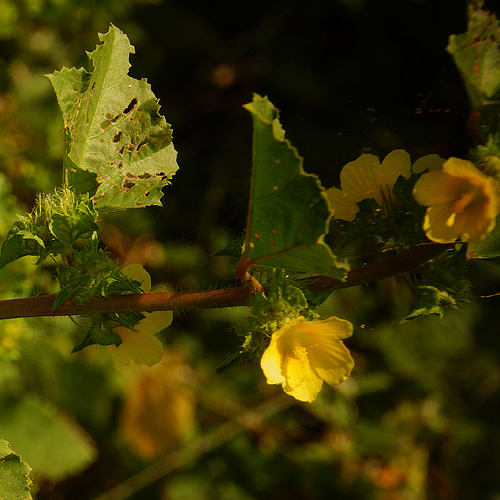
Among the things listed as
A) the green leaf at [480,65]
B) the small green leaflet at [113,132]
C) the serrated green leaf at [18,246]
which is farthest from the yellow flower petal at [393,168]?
the serrated green leaf at [18,246]

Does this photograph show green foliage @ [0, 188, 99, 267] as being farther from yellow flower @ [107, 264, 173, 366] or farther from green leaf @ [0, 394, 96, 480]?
green leaf @ [0, 394, 96, 480]

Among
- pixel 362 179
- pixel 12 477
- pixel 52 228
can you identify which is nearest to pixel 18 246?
pixel 52 228

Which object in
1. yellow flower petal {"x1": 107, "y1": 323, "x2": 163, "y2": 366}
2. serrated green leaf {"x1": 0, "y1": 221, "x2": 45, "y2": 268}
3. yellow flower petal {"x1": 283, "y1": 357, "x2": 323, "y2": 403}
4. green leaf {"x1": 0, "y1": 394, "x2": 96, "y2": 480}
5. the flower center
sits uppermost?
the flower center

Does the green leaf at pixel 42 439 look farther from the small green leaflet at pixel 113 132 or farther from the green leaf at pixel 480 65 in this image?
the green leaf at pixel 480 65

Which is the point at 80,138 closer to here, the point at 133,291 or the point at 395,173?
the point at 133,291

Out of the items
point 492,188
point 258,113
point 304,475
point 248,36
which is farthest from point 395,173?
point 248,36

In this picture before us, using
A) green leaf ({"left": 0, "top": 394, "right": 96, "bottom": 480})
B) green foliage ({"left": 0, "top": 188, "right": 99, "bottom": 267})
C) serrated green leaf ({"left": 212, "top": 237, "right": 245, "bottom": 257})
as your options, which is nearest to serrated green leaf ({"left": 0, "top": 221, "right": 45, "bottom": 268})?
green foliage ({"left": 0, "top": 188, "right": 99, "bottom": 267})
